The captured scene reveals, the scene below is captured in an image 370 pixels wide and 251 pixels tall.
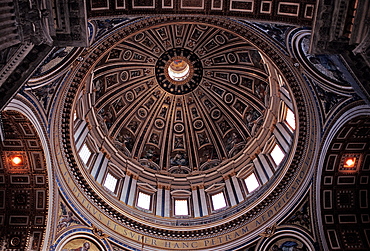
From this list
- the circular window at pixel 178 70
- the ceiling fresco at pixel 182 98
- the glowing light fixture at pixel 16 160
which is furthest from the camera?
the circular window at pixel 178 70

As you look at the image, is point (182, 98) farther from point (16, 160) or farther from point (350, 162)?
point (16, 160)

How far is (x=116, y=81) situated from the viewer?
28703mm

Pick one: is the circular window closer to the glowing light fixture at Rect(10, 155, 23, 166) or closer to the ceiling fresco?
the ceiling fresco

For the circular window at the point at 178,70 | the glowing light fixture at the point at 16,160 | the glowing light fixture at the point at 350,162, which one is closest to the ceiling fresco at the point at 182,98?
the circular window at the point at 178,70

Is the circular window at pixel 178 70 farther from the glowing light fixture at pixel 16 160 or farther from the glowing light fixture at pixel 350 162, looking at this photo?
the glowing light fixture at pixel 16 160

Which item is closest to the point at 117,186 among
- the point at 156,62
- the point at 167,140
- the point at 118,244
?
the point at 118,244

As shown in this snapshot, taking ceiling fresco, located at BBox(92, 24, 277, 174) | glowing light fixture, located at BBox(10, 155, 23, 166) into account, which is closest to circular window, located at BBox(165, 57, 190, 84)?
ceiling fresco, located at BBox(92, 24, 277, 174)

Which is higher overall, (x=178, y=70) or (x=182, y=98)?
(x=178, y=70)

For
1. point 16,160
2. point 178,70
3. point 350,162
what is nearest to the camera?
point 16,160

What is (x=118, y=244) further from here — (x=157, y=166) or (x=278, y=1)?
(x=278, y=1)

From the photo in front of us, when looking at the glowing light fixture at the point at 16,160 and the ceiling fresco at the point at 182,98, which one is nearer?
the glowing light fixture at the point at 16,160

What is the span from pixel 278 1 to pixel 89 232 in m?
13.9

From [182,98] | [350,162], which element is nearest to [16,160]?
[350,162]

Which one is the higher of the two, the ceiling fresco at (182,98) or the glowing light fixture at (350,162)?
the ceiling fresco at (182,98)
